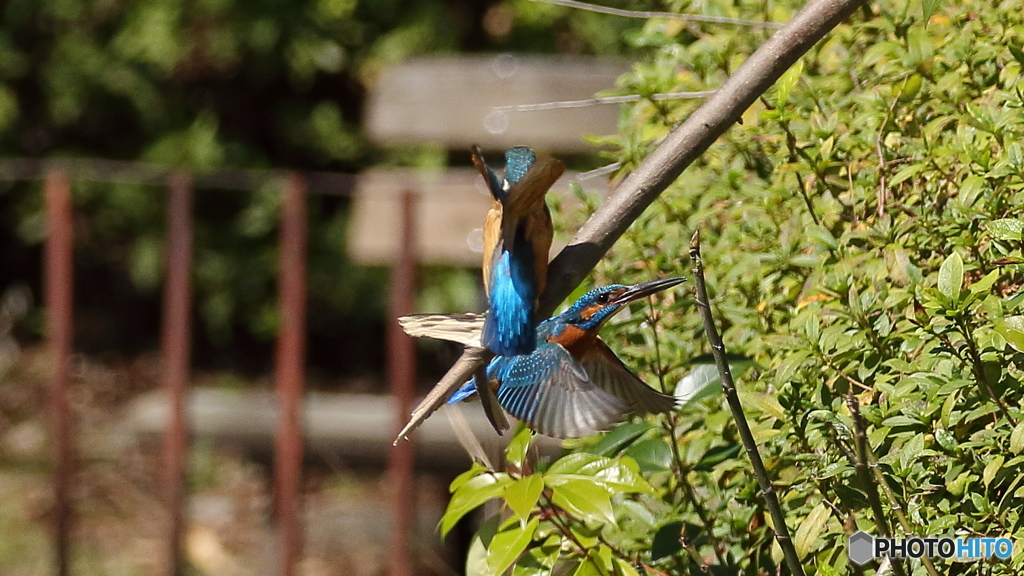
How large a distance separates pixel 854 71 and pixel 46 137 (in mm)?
5120

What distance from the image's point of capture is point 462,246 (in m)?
3.32

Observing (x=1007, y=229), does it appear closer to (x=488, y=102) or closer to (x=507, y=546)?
(x=507, y=546)

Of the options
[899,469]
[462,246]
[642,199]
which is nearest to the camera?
[899,469]

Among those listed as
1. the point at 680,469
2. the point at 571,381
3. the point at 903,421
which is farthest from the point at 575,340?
the point at 903,421

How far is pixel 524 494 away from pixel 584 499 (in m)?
0.07

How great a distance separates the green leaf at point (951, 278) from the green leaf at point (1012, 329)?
0.05 meters

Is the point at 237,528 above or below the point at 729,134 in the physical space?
below

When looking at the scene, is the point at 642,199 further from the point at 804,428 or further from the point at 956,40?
the point at 956,40

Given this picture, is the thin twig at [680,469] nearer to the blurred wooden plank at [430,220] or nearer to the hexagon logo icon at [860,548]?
the hexagon logo icon at [860,548]

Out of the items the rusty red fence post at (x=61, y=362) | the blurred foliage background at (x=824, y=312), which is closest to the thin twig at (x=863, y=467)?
the blurred foliage background at (x=824, y=312)

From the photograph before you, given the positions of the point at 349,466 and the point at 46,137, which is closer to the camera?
the point at 349,466

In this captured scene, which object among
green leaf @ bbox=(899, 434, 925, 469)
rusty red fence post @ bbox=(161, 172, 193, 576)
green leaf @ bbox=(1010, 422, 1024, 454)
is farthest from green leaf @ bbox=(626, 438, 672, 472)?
rusty red fence post @ bbox=(161, 172, 193, 576)

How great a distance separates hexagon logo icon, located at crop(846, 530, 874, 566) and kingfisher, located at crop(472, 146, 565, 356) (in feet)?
1.23

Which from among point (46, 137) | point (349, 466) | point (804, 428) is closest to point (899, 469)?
point (804, 428)
